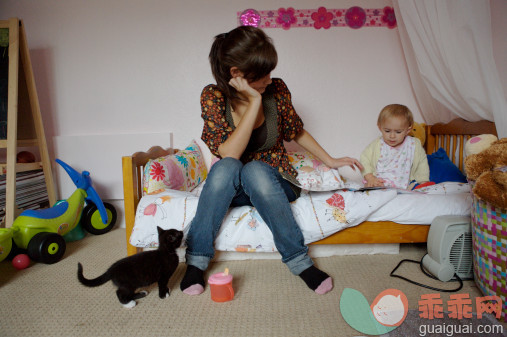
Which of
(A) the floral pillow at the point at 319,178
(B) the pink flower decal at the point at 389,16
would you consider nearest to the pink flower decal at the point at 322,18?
(B) the pink flower decal at the point at 389,16

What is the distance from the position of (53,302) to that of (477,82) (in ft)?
5.63

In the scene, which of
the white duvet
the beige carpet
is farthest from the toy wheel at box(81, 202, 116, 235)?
the white duvet

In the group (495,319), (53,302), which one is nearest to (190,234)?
(53,302)

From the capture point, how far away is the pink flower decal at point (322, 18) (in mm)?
1951

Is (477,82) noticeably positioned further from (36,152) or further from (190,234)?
(36,152)

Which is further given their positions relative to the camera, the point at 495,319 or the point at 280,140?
the point at 280,140

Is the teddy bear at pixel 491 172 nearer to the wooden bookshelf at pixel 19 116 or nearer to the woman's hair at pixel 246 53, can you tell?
the woman's hair at pixel 246 53

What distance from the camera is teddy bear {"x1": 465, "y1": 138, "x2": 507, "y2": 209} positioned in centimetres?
82

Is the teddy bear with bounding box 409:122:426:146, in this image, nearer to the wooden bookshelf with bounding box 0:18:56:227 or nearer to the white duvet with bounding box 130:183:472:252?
the white duvet with bounding box 130:183:472:252

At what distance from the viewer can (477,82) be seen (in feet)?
3.94

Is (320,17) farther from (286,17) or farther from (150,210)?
(150,210)

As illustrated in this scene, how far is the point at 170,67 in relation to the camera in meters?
2.03

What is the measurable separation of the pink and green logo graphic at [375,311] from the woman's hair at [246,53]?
799mm

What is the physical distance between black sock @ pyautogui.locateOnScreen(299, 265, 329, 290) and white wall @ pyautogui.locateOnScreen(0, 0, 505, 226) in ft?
3.74
